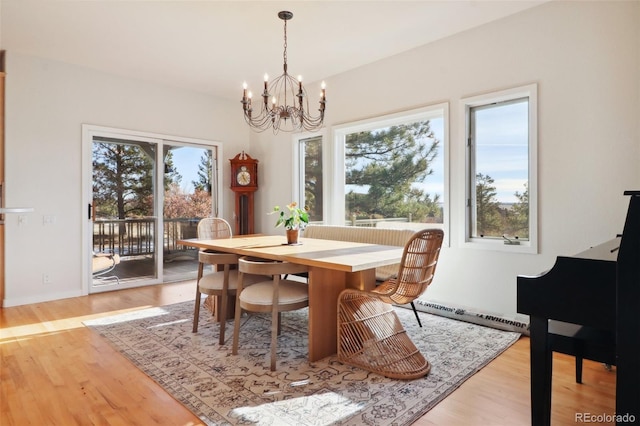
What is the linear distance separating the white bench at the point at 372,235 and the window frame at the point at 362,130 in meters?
0.44

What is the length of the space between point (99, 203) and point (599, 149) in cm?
532

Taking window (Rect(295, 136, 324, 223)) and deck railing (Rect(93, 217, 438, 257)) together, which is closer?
deck railing (Rect(93, 217, 438, 257))

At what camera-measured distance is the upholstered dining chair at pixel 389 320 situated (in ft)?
7.32

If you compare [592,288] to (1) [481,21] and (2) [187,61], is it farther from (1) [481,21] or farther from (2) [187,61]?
(2) [187,61]

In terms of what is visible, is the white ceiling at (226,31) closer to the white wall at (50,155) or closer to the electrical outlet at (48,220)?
the white wall at (50,155)

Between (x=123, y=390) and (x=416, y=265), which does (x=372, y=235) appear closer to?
(x=416, y=265)

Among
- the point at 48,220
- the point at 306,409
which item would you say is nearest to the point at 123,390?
→ the point at 306,409

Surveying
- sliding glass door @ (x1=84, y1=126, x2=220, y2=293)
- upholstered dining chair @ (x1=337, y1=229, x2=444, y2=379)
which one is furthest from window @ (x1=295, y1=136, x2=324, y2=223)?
upholstered dining chair @ (x1=337, y1=229, x2=444, y2=379)

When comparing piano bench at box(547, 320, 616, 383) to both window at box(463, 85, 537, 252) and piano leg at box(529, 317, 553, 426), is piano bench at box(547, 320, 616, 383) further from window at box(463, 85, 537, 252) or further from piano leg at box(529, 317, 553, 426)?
window at box(463, 85, 537, 252)

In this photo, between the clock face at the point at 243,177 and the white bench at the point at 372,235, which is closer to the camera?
the white bench at the point at 372,235

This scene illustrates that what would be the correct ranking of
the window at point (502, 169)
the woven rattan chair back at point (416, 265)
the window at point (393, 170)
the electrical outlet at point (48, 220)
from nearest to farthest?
the woven rattan chair back at point (416, 265) → the window at point (502, 169) → the window at point (393, 170) → the electrical outlet at point (48, 220)

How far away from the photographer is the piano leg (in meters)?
1.51

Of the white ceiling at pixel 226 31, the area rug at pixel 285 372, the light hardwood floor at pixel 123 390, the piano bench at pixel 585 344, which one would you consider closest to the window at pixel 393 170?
the white ceiling at pixel 226 31

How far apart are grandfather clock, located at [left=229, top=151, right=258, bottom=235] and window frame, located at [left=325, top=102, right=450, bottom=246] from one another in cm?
152
